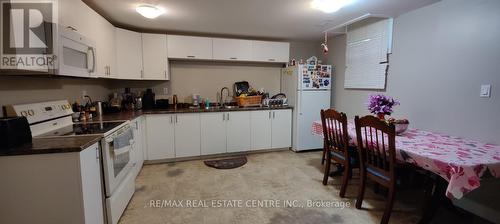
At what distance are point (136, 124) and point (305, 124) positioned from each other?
264 cm

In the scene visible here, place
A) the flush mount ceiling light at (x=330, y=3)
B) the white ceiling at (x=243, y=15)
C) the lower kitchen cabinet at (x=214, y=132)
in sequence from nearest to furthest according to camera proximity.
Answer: the flush mount ceiling light at (x=330, y=3)
the white ceiling at (x=243, y=15)
the lower kitchen cabinet at (x=214, y=132)

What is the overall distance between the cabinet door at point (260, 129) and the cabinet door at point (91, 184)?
2476 mm

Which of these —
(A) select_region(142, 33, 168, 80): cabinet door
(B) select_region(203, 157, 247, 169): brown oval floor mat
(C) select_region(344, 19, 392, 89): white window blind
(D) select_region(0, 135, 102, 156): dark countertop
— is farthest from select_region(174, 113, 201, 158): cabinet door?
(C) select_region(344, 19, 392, 89): white window blind

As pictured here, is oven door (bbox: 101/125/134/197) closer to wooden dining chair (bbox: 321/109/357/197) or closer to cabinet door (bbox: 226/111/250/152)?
cabinet door (bbox: 226/111/250/152)

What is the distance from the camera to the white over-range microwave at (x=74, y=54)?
1.79 m

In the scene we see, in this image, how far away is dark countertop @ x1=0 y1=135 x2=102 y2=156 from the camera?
1383 mm

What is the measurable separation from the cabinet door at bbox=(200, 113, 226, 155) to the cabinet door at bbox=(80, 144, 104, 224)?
6.38ft

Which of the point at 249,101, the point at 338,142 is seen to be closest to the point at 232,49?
the point at 249,101

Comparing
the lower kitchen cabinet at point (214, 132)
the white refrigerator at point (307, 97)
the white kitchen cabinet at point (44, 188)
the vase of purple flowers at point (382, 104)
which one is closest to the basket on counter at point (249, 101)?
the lower kitchen cabinet at point (214, 132)

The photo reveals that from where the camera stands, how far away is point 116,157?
2033mm

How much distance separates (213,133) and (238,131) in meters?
0.41

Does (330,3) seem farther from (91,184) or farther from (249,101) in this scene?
(91,184)

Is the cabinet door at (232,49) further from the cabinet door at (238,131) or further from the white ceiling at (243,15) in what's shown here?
the cabinet door at (238,131)

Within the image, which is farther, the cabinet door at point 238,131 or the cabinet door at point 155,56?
the cabinet door at point 238,131
